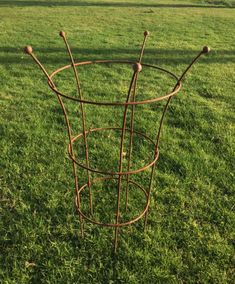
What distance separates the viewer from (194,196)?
9.96 feet

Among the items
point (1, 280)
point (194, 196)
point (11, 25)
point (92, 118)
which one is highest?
point (11, 25)

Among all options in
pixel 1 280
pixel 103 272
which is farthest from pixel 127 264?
pixel 1 280

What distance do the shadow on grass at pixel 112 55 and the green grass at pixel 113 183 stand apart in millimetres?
37

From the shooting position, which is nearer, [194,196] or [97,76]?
[194,196]

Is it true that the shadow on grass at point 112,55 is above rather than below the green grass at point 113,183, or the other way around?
above

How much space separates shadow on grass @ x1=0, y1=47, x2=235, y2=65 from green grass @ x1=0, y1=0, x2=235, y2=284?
1.4 inches

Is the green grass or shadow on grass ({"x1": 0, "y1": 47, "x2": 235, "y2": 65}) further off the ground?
shadow on grass ({"x1": 0, "y1": 47, "x2": 235, "y2": 65})

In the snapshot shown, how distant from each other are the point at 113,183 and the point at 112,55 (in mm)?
4476

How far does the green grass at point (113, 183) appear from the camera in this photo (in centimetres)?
238

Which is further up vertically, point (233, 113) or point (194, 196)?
point (233, 113)

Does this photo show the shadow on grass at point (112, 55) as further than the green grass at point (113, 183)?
Yes

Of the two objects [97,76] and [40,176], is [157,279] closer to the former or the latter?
[40,176]

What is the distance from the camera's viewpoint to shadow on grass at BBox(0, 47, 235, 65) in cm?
659

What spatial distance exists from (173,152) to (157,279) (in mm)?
1587
